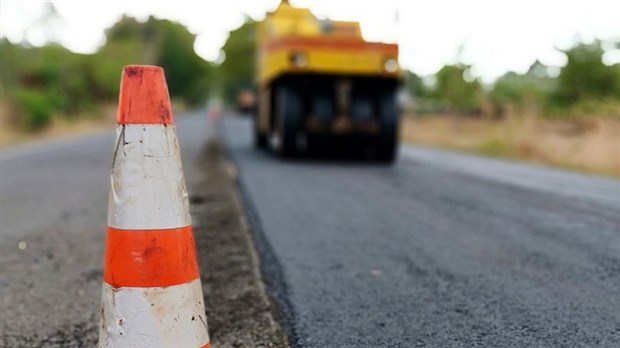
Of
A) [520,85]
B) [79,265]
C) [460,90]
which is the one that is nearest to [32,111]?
[79,265]

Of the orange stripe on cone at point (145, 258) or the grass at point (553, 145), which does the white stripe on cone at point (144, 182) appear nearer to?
the orange stripe on cone at point (145, 258)

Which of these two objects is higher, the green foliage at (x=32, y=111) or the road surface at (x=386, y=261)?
the green foliage at (x=32, y=111)

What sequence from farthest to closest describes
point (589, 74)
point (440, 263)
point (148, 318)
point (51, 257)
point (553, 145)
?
1. point (589, 74)
2. point (553, 145)
3. point (51, 257)
4. point (440, 263)
5. point (148, 318)

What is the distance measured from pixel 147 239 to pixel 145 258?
0.18ft

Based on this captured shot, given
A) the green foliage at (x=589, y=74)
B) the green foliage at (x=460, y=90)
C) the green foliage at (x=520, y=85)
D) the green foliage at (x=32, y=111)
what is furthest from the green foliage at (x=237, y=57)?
the green foliage at (x=32, y=111)

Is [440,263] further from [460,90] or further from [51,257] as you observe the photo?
[460,90]

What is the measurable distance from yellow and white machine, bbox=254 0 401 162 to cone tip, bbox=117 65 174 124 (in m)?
7.93

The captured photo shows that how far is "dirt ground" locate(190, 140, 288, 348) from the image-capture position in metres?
2.75

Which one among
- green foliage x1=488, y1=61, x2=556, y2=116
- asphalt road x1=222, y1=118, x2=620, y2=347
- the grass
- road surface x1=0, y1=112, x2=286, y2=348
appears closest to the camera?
asphalt road x1=222, y1=118, x2=620, y2=347

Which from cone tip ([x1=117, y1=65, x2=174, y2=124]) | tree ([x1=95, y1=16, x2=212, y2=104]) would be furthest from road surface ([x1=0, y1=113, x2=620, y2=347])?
tree ([x1=95, y1=16, x2=212, y2=104])

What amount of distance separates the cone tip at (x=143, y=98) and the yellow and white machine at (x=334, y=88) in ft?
26.0

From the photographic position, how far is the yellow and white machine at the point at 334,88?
32.8ft

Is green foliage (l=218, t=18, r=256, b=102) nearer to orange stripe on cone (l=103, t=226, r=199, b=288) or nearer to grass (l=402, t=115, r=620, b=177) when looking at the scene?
grass (l=402, t=115, r=620, b=177)

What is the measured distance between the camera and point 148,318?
1.98 m
